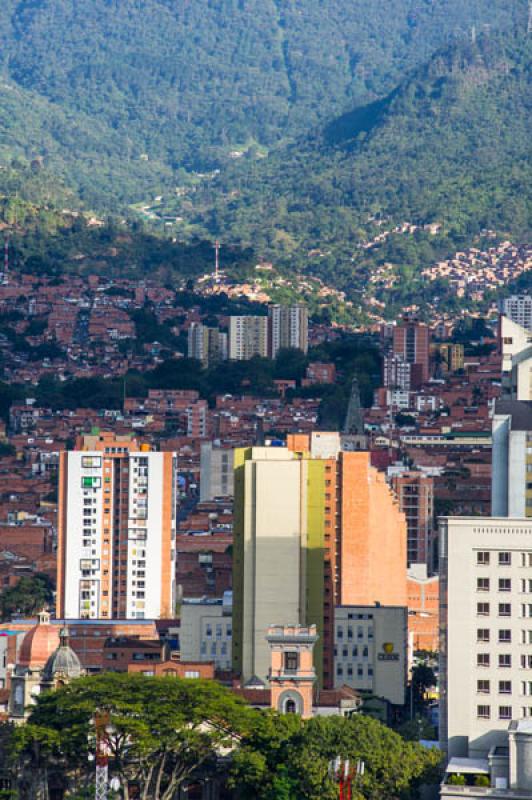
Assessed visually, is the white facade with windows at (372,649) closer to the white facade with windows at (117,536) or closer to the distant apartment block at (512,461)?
the distant apartment block at (512,461)

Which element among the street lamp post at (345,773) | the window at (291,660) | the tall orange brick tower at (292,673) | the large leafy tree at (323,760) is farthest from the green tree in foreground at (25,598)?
the street lamp post at (345,773)

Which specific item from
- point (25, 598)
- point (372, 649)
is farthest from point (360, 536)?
point (25, 598)

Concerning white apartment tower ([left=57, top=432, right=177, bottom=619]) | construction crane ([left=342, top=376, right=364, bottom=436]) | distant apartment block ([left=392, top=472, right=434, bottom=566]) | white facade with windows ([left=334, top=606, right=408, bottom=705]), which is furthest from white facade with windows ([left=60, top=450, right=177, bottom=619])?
construction crane ([left=342, top=376, right=364, bottom=436])

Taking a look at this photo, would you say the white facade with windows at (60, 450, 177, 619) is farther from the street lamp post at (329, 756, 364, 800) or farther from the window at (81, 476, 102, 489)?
the street lamp post at (329, 756, 364, 800)

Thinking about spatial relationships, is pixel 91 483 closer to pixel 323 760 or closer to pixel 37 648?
Result: pixel 37 648

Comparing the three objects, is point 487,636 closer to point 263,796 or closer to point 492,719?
point 492,719

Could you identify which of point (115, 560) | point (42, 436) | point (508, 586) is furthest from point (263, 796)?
point (42, 436)
